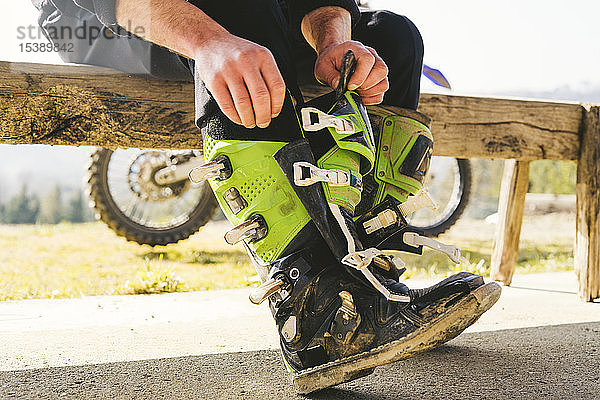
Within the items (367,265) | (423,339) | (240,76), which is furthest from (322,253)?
(240,76)

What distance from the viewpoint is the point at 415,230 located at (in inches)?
36.7

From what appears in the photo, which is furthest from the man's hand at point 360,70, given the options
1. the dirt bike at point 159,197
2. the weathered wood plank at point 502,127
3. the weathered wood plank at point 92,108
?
the dirt bike at point 159,197

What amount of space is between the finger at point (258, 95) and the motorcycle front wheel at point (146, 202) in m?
2.74

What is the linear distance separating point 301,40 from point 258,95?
1.62ft

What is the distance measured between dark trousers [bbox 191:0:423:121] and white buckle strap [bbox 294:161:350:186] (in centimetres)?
13

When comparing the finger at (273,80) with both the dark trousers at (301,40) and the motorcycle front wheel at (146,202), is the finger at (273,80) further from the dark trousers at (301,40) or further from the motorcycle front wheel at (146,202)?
the motorcycle front wheel at (146,202)

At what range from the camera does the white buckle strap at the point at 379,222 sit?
0.91 metres

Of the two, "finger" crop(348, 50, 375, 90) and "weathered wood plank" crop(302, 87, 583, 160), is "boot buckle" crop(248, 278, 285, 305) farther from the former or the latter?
"weathered wood plank" crop(302, 87, 583, 160)

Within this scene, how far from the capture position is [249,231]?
0.81 meters

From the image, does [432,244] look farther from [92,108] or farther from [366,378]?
[92,108]

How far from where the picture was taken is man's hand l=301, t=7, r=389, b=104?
0.84 metres

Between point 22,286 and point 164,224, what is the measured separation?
1137mm

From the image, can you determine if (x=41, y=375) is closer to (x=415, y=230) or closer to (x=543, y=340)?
(x=415, y=230)

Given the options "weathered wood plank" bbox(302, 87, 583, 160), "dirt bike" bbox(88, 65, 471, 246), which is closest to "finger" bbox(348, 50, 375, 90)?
"weathered wood plank" bbox(302, 87, 583, 160)
